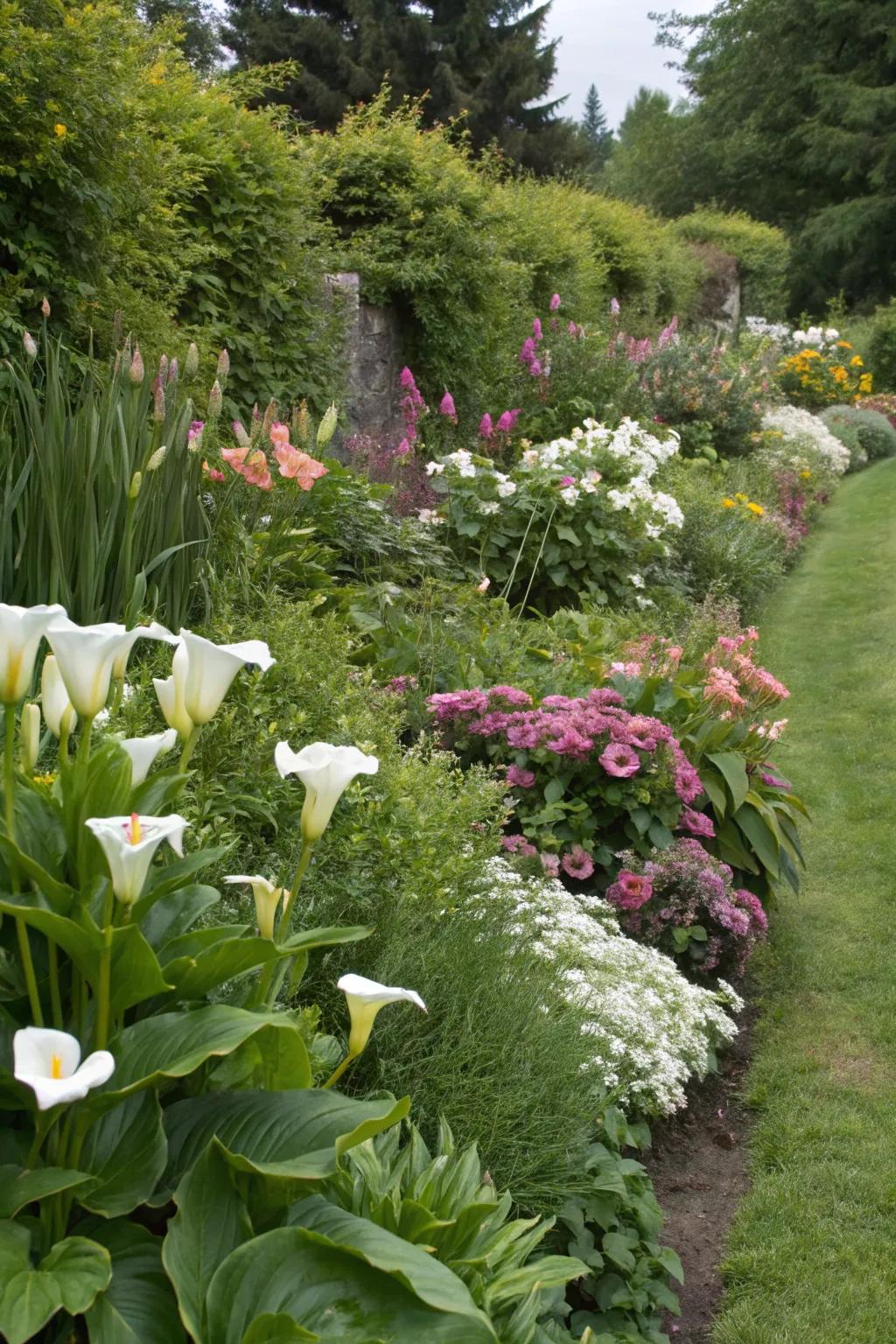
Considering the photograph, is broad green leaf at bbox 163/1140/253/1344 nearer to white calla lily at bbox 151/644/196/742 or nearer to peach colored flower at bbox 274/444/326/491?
white calla lily at bbox 151/644/196/742

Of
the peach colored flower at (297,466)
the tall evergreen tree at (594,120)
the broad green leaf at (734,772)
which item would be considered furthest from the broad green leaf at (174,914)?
the tall evergreen tree at (594,120)

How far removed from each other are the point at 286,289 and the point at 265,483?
11.2ft

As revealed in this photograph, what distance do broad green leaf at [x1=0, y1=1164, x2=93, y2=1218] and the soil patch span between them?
1.83 meters

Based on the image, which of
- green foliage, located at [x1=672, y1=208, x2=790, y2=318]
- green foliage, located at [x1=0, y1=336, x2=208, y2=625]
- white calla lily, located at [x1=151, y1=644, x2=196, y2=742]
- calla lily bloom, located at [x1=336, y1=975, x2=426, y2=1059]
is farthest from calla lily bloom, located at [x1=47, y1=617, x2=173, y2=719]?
green foliage, located at [x1=672, y1=208, x2=790, y2=318]

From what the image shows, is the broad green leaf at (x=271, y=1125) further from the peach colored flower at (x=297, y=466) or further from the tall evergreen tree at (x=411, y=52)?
the tall evergreen tree at (x=411, y=52)

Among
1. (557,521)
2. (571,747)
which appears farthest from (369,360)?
(571,747)

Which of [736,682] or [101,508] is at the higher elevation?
[101,508]

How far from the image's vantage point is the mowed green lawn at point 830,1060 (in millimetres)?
2607

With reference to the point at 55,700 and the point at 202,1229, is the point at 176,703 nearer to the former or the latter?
the point at 55,700

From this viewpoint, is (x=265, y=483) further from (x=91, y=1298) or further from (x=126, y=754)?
(x=91, y=1298)

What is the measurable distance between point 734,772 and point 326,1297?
321cm

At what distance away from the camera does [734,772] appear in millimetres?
4234

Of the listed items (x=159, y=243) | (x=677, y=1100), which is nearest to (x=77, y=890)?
(x=677, y=1100)

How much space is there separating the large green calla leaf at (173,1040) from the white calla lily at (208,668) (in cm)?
41
